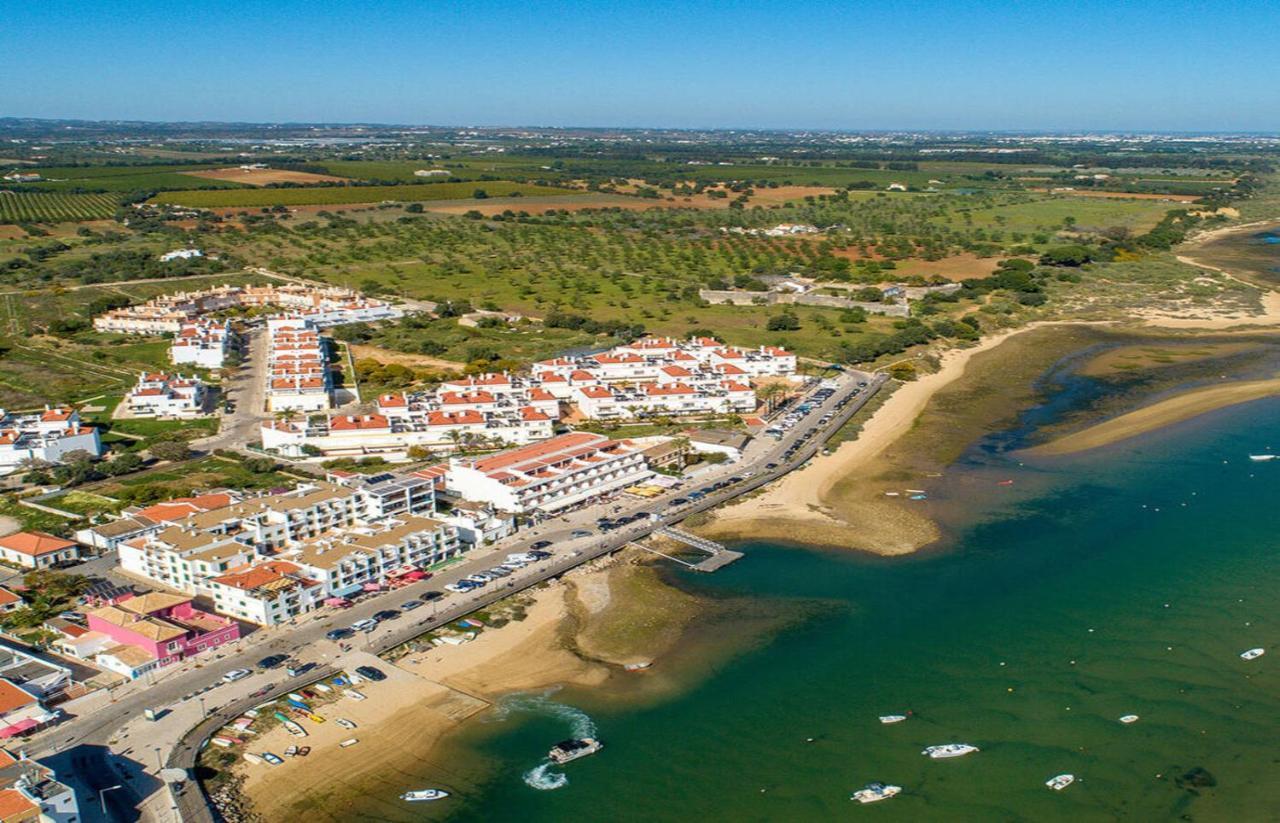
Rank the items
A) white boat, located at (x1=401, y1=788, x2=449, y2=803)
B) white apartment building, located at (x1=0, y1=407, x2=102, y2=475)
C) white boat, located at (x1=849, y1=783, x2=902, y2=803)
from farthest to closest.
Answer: white apartment building, located at (x1=0, y1=407, x2=102, y2=475) < white boat, located at (x1=849, y1=783, x2=902, y2=803) < white boat, located at (x1=401, y1=788, x2=449, y2=803)

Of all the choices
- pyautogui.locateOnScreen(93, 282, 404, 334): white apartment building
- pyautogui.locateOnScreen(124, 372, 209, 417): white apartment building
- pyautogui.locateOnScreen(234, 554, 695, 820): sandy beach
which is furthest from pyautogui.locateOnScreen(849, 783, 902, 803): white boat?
pyautogui.locateOnScreen(93, 282, 404, 334): white apartment building

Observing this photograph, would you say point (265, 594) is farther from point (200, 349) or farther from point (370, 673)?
point (200, 349)

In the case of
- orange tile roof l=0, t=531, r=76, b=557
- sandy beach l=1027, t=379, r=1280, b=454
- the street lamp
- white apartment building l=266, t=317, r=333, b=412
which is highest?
white apartment building l=266, t=317, r=333, b=412

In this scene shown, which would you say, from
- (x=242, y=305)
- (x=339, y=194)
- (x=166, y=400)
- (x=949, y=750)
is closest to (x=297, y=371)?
(x=166, y=400)

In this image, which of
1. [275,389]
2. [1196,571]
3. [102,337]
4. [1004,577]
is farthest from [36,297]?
[1196,571]

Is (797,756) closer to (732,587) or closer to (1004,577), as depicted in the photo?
(732,587)

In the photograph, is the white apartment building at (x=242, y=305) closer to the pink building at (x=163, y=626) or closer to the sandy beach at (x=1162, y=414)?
the pink building at (x=163, y=626)

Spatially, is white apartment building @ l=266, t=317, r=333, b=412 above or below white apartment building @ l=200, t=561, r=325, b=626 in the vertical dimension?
above

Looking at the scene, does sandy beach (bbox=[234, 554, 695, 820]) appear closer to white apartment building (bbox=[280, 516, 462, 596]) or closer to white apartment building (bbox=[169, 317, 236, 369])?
white apartment building (bbox=[280, 516, 462, 596])
